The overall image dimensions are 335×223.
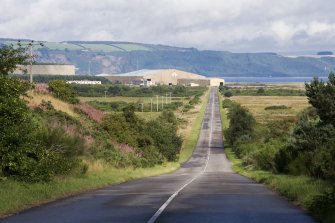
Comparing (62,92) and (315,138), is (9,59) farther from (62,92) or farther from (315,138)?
(62,92)

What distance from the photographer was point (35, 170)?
886 inches

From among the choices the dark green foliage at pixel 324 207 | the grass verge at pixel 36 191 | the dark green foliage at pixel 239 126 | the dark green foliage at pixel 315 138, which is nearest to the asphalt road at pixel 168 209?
the dark green foliage at pixel 324 207

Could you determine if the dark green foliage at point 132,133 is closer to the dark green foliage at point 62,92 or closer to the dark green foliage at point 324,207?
the dark green foliage at point 62,92

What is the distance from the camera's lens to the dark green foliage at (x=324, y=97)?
2947 centimetres

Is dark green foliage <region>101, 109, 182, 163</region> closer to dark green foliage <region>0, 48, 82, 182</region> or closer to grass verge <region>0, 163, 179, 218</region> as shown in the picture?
grass verge <region>0, 163, 179, 218</region>

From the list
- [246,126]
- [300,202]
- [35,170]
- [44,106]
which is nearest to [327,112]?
[300,202]

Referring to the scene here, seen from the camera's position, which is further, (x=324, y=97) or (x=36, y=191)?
(x=324, y=97)

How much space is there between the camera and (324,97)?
1160 inches

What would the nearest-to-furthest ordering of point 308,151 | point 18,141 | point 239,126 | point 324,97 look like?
1. point 18,141
2. point 324,97
3. point 308,151
4. point 239,126

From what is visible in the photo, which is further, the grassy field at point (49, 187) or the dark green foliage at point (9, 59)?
the dark green foliage at point (9, 59)

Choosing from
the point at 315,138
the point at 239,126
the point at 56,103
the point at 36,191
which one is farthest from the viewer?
the point at 239,126

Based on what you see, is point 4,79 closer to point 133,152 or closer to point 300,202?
point 300,202

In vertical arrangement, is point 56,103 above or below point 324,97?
below

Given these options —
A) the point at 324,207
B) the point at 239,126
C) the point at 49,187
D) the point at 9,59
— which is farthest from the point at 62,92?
the point at 239,126
